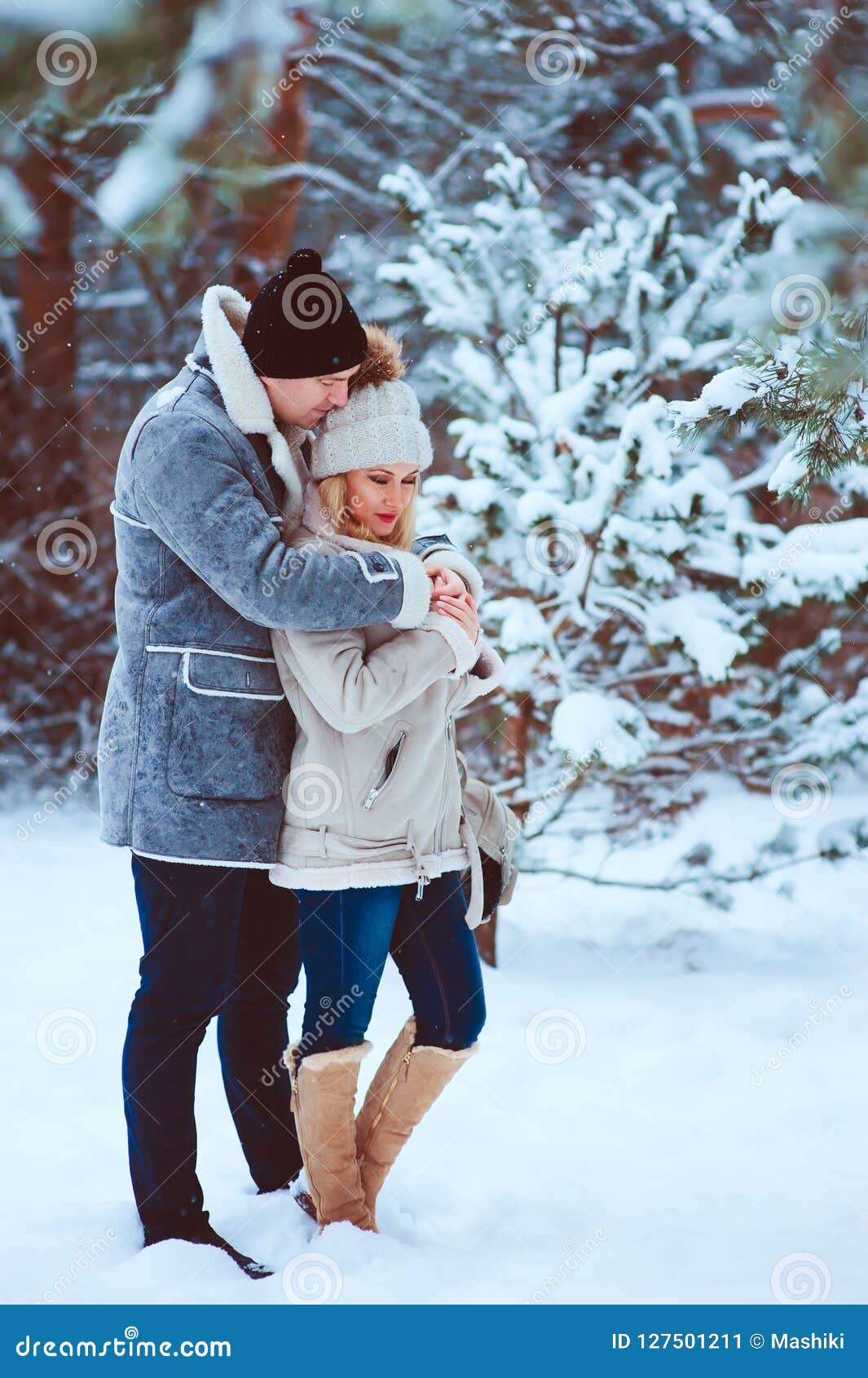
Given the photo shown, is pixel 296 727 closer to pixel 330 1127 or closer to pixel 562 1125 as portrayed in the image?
pixel 330 1127

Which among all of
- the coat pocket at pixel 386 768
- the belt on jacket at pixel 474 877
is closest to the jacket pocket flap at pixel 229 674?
the coat pocket at pixel 386 768

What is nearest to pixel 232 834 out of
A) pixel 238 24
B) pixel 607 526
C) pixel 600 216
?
pixel 607 526

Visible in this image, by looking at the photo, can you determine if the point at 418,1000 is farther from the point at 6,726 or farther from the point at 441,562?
the point at 6,726

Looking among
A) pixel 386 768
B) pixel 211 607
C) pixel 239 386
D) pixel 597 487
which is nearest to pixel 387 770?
pixel 386 768

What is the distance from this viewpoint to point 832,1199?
2.45 metres

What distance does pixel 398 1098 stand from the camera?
2121 millimetres

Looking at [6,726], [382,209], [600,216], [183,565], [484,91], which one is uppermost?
[484,91]

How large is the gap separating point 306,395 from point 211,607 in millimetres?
403

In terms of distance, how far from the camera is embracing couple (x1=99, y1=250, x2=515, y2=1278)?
75.8 inches

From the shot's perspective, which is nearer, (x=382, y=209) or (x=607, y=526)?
(x=607, y=526)

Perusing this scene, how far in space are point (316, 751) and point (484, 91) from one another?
503 centimetres

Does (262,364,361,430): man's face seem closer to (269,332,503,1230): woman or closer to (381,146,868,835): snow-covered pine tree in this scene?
(269,332,503,1230): woman

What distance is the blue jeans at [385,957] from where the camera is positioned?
2.01 metres

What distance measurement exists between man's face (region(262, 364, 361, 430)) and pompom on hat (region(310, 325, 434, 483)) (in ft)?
0.07
